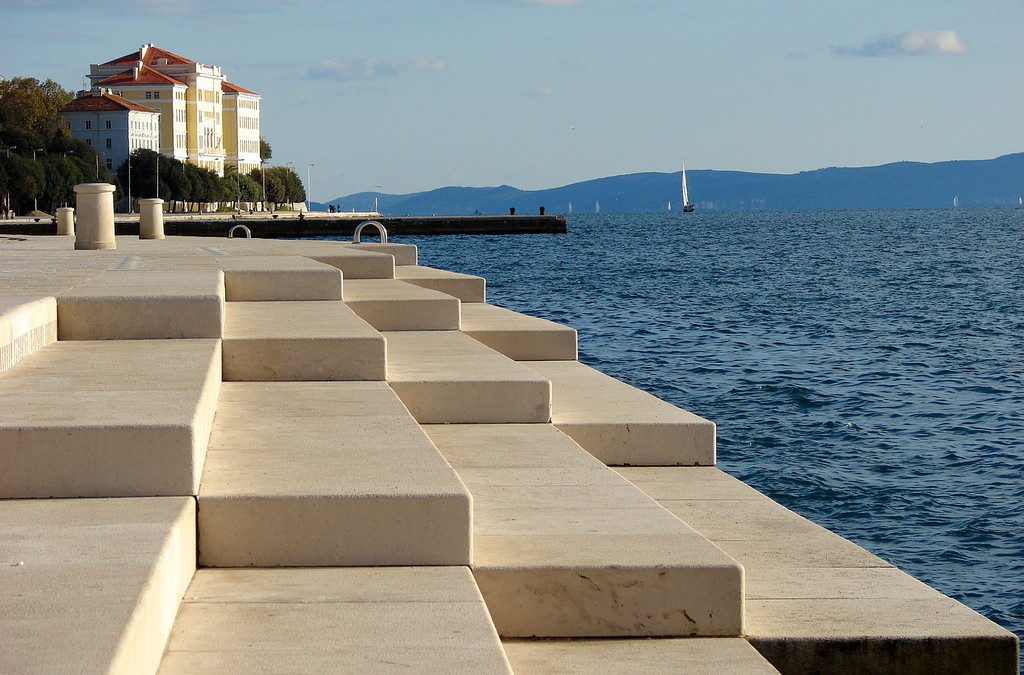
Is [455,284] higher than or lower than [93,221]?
lower

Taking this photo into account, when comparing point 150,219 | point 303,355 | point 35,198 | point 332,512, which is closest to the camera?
point 332,512

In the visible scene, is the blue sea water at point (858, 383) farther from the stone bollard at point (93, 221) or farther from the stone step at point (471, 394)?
the stone bollard at point (93, 221)

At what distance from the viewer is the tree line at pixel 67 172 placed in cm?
9088

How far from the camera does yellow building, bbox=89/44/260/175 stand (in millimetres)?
139875

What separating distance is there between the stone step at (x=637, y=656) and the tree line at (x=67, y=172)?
85.9 metres

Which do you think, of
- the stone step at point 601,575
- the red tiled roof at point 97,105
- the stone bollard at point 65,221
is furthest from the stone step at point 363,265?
the red tiled roof at point 97,105

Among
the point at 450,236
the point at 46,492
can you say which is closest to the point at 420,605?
the point at 46,492

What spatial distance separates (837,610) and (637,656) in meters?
1.22

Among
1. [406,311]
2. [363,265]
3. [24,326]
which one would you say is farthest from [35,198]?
[24,326]

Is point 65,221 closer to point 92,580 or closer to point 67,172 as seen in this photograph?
point 92,580

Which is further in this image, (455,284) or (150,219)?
(150,219)

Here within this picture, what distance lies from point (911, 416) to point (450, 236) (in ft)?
315

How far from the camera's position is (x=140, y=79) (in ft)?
459

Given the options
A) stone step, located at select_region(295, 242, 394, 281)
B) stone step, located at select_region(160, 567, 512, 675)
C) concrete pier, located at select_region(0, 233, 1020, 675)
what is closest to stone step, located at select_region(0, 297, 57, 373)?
concrete pier, located at select_region(0, 233, 1020, 675)
